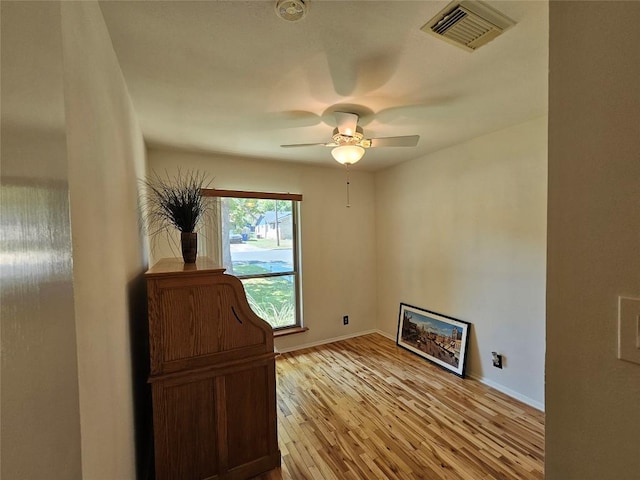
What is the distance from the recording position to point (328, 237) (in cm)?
385

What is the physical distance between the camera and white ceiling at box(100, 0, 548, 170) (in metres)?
1.17

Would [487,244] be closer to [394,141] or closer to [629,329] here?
[394,141]

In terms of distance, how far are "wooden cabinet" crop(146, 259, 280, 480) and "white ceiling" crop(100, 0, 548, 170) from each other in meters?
1.09

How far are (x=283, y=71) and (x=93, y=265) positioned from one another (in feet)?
4.26

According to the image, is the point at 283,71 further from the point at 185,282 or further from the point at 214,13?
the point at 185,282

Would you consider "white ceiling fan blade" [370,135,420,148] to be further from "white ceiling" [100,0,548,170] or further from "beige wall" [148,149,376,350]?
"beige wall" [148,149,376,350]

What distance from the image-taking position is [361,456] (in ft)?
6.10

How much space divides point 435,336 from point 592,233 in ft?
9.23

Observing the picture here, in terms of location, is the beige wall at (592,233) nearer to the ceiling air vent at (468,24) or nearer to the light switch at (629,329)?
the light switch at (629,329)

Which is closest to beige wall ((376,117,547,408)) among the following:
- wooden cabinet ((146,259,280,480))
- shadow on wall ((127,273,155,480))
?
wooden cabinet ((146,259,280,480))

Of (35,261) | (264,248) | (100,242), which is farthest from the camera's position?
(264,248)

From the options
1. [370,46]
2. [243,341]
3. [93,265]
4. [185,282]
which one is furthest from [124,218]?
[370,46]

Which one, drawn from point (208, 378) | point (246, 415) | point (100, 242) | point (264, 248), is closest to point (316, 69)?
point (100, 242)

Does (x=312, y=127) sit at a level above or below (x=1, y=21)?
above
